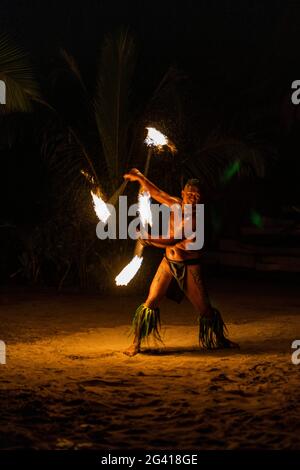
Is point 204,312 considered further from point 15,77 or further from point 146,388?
point 15,77

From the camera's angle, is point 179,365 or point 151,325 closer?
point 179,365

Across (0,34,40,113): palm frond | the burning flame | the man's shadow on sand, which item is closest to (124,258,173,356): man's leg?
the man's shadow on sand

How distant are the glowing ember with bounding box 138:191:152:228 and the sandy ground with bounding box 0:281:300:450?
1258 millimetres

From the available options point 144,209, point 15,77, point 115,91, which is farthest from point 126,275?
point 115,91

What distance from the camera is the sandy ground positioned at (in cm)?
560

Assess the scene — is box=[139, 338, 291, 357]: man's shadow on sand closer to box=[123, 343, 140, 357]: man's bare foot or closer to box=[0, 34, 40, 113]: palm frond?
box=[123, 343, 140, 357]: man's bare foot

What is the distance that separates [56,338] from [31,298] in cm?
379

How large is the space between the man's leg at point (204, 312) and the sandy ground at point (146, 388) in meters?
0.16

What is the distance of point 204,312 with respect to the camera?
8.55m

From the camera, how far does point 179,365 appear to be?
7.77 m

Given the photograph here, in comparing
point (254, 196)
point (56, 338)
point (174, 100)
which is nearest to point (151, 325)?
point (56, 338)

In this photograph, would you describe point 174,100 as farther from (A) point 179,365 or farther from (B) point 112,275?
(A) point 179,365

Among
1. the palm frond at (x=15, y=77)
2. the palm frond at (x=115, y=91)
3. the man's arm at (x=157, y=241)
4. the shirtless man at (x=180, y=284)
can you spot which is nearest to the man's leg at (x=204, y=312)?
the shirtless man at (x=180, y=284)

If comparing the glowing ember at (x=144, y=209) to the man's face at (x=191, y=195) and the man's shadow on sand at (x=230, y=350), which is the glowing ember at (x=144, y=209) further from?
the man's shadow on sand at (x=230, y=350)
